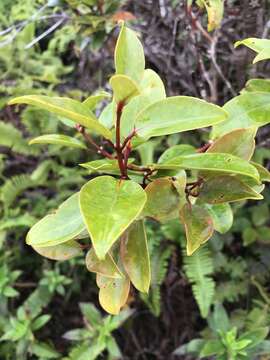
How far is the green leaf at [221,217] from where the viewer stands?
928mm

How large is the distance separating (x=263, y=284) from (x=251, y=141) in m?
1.20

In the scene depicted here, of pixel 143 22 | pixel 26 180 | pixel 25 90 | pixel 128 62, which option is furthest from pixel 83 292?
pixel 128 62

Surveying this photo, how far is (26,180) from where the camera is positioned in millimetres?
2053

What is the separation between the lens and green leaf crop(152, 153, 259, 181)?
69 centimetres

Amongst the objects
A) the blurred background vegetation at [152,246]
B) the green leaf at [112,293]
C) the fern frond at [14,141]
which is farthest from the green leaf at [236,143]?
the fern frond at [14,141]

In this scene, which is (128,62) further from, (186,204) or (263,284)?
(263,284)

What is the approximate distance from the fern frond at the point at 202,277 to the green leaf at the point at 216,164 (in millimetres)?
1012

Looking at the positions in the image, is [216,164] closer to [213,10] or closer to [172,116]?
[172,116]

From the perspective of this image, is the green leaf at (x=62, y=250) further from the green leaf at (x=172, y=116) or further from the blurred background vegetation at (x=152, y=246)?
the blurred background vegetation at (x=152, y=246)

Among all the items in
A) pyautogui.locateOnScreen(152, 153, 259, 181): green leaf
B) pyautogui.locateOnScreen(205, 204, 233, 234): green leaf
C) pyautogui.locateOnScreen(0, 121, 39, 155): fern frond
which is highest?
pyautogui.locateOnScreen(152, 153, 259, 181): green leaf

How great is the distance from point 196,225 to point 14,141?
145 cm

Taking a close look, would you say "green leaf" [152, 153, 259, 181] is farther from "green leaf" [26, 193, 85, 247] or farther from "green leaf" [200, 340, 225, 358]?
"green leaf" [200, 340, 225, 358]

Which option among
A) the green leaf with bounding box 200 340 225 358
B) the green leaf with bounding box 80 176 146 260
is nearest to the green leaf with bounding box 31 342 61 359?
the green leaf with bounding box 200 340 225 358

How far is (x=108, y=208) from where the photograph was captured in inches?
25.2
